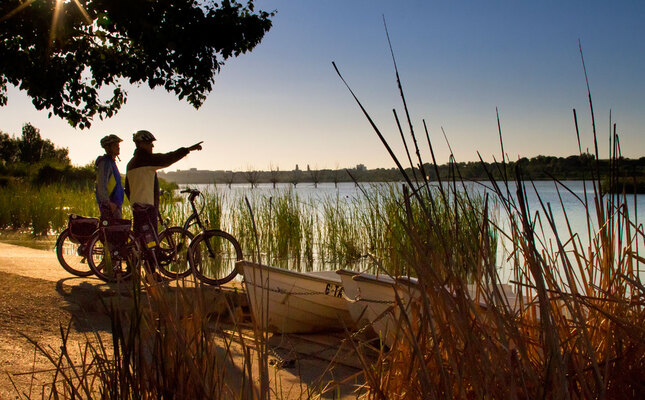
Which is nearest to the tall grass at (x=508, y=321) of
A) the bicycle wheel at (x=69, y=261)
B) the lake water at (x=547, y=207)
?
the lake water at (x=547, y=207)

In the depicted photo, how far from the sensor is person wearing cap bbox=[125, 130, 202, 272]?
6.00 meters

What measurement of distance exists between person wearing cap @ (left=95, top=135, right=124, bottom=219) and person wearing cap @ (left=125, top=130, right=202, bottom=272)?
0.13 meters

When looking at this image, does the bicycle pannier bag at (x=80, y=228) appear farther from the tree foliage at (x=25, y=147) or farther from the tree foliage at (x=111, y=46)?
the tree foliage at (x=25, y=147)

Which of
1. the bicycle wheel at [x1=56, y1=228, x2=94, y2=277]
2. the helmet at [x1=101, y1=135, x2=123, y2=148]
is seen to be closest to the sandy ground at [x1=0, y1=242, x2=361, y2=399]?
the bicycle wheel at [x1=56, y1=228, x2=94, y2=277]

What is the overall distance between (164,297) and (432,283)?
Answer: 777 millimetres

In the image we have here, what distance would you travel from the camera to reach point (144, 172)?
6059 millimetres

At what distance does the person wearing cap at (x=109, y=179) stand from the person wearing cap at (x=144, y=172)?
0.13m

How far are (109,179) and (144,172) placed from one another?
0.38m

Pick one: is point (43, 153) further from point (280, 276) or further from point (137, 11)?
point (280, 276)

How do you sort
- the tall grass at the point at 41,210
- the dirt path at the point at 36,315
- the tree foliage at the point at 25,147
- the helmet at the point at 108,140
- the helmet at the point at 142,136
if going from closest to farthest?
the dirt path at the point at 36,315
the helmet at the point at 142,136
the helmet at the point at 108,140
the tall grass at the point at 41,210
the tree foliage at the point at 25,147

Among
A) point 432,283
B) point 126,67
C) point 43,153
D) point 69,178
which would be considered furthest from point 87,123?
point 43,153

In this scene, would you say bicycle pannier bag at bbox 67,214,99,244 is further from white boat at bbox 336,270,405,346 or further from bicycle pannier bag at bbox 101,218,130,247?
white boat at bbox 336,270,405,346

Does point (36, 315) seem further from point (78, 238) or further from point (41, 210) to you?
point (41, 210)

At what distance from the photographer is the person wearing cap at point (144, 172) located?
19.7ft
